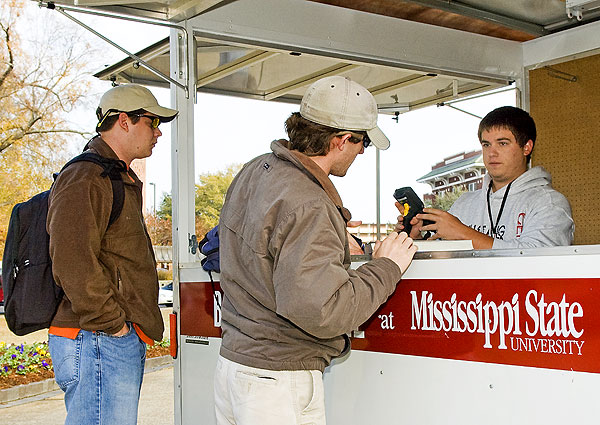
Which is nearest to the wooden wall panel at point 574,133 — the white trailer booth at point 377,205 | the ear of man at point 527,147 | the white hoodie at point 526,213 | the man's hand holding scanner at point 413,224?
the white trailer booth at point 377,205

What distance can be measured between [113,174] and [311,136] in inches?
39.1

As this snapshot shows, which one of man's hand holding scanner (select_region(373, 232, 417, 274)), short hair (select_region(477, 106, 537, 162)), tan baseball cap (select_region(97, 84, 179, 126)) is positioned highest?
tan baseball cap (select_region(97, 84, 179, 126))

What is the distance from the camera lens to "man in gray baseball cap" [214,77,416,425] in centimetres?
206

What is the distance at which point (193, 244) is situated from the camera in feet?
11.9

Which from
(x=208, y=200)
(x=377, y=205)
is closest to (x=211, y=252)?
(x=208, y=200)

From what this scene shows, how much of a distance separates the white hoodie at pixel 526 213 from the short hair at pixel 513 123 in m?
0.15

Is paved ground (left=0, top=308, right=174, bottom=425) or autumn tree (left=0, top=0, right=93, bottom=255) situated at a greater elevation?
autumn tree (left=0, top=0, right=93, bottom=255)

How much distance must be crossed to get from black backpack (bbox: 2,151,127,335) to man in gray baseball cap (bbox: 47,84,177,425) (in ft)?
0.08

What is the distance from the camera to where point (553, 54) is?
4.46 m

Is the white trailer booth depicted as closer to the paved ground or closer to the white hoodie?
the white hoodie

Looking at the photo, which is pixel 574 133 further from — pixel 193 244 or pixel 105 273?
pixel 105 273

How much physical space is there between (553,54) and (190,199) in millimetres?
2256

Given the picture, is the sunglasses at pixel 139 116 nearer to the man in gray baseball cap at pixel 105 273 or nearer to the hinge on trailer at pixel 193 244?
the man in gray baseball cap at pixel 105 273

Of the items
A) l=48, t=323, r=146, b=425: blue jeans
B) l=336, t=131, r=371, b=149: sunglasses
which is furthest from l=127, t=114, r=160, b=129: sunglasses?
l=336, t=131, r=371, b=149: sunglasses
